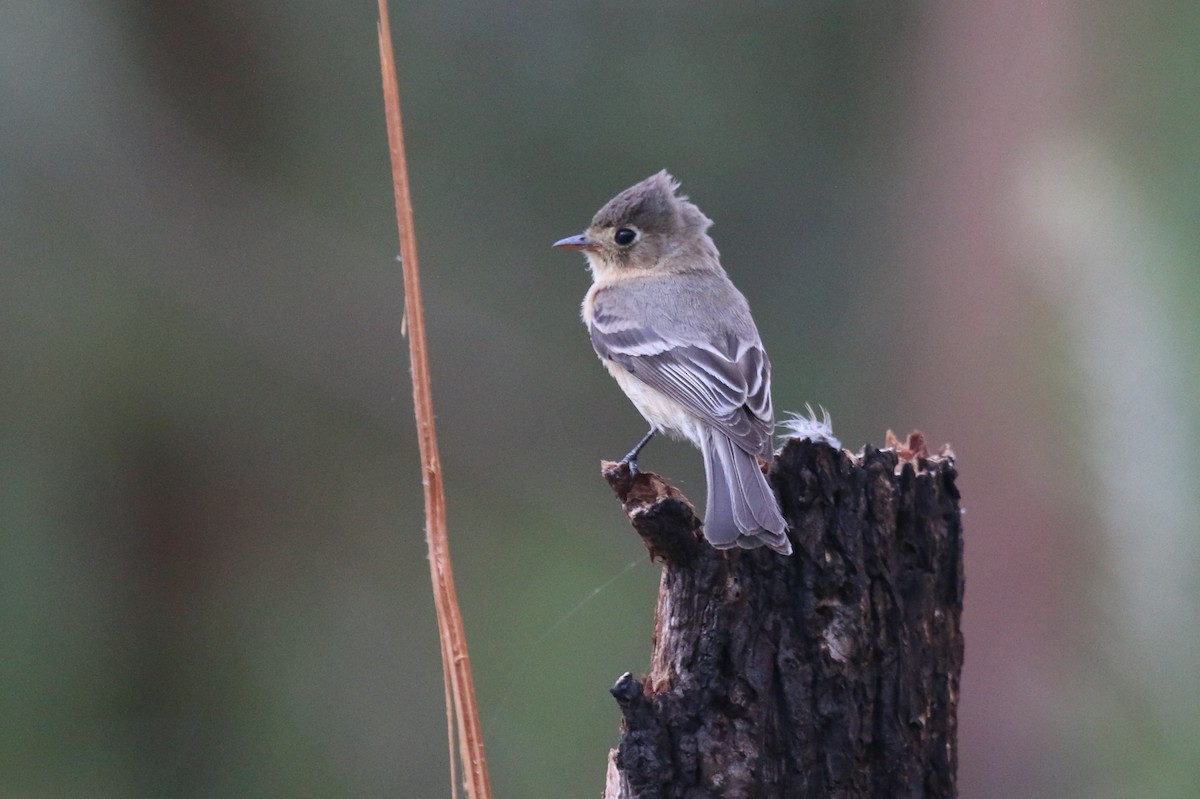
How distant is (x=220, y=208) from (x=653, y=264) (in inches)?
116

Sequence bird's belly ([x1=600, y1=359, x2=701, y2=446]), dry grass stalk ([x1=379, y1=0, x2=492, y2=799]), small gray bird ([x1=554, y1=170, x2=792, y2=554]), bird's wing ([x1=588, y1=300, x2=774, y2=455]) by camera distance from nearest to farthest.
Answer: dry grass stalk ([x1=379, y1=0, x2=492, y2=799])
small gray bird ([x1=554, y1=170, x2=792, y2=554])
bird's wing ([x1=588, y1=300, x2=774, y2=455])
bird's belly ([x1=600, y1=359, x2=701, y2=446])

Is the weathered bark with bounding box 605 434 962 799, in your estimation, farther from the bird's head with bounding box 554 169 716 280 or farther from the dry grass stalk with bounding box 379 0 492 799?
the bird's head with bounding box 554 169 716 280

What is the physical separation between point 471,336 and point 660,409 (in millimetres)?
3054

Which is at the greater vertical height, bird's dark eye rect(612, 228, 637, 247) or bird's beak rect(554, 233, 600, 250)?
bird's dark eye rect(612, 228, 637, 247)

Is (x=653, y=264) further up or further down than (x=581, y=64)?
further down

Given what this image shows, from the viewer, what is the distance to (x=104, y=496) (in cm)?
662

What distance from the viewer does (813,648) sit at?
102 inches

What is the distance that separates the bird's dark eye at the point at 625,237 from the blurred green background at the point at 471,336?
203 centimetres

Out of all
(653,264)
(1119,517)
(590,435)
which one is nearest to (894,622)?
(653,264)

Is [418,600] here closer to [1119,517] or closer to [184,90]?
[184,90]

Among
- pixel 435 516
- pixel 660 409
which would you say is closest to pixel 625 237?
pixel 660 409

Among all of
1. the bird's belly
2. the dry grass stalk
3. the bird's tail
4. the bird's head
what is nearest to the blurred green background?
the bird's head

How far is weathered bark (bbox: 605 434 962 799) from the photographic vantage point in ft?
8.30

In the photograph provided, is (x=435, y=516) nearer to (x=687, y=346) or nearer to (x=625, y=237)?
(x=687, y=346)
